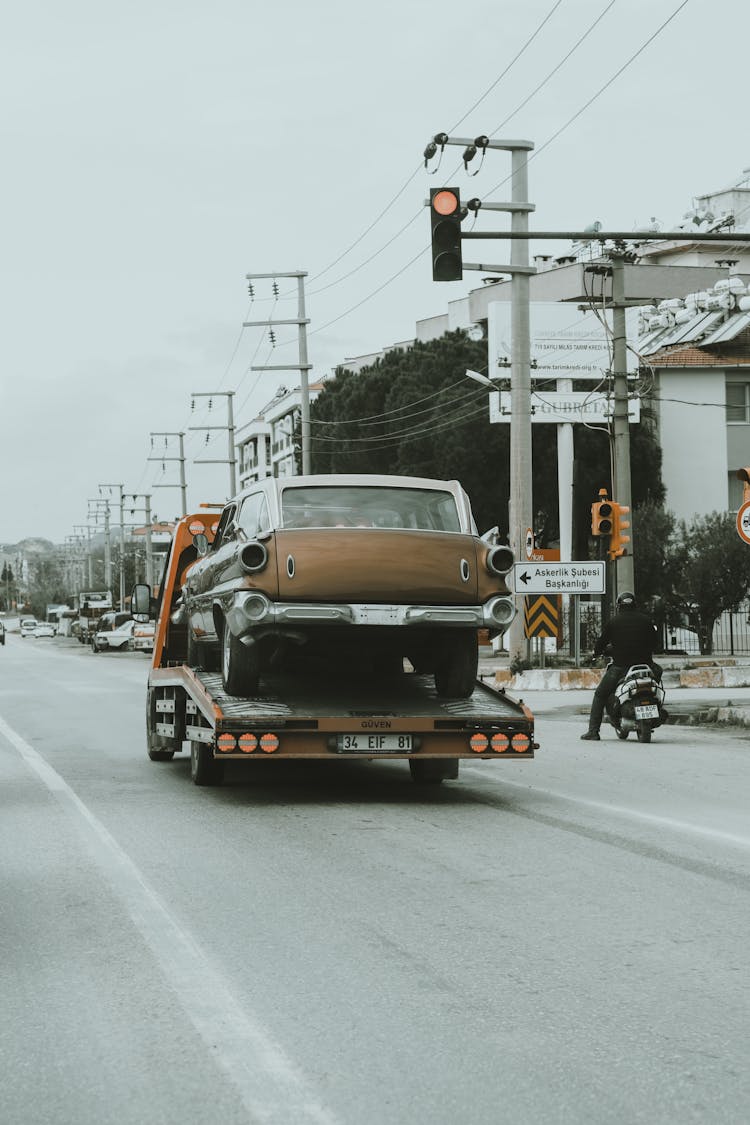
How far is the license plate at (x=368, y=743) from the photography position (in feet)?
40.7

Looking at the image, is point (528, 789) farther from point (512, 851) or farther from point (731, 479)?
point (731, 479)

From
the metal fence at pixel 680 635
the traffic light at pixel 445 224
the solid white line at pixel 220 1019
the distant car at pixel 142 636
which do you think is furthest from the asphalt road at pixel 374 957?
the distant car at pixel 142 636

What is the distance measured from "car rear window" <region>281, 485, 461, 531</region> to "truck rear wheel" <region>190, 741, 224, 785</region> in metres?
2.17

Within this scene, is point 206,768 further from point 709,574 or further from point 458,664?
point 709,574

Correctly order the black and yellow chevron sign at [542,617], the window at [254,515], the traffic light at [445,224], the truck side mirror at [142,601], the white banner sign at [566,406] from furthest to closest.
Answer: the white banner sign at [566,406] → the black and yellow chevron sign at [542,617] → the truck side mirror at [142,601] → the traffic light at [445,224] → the window at [254,515]

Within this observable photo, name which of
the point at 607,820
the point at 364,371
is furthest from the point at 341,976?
the point at 364,371

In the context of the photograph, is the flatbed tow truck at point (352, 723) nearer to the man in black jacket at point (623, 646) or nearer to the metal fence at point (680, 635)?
the man in black jacket at point (623, 646)

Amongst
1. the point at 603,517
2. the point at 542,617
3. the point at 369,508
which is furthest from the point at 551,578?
the point at 369,508

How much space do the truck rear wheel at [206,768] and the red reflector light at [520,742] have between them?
2.71 meters

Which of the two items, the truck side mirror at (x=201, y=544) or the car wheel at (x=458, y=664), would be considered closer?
the car wheel at (x=458, y=664)

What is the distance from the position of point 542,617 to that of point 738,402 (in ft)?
120

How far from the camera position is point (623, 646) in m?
19.9

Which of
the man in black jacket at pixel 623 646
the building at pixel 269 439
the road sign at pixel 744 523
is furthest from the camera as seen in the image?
the building at pixel 269 439

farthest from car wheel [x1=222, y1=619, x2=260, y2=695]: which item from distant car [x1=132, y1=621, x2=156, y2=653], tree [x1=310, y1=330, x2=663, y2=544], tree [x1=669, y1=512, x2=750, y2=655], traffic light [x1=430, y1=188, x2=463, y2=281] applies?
distant car [x1=132, y1=621, x2=156, y2=653]
